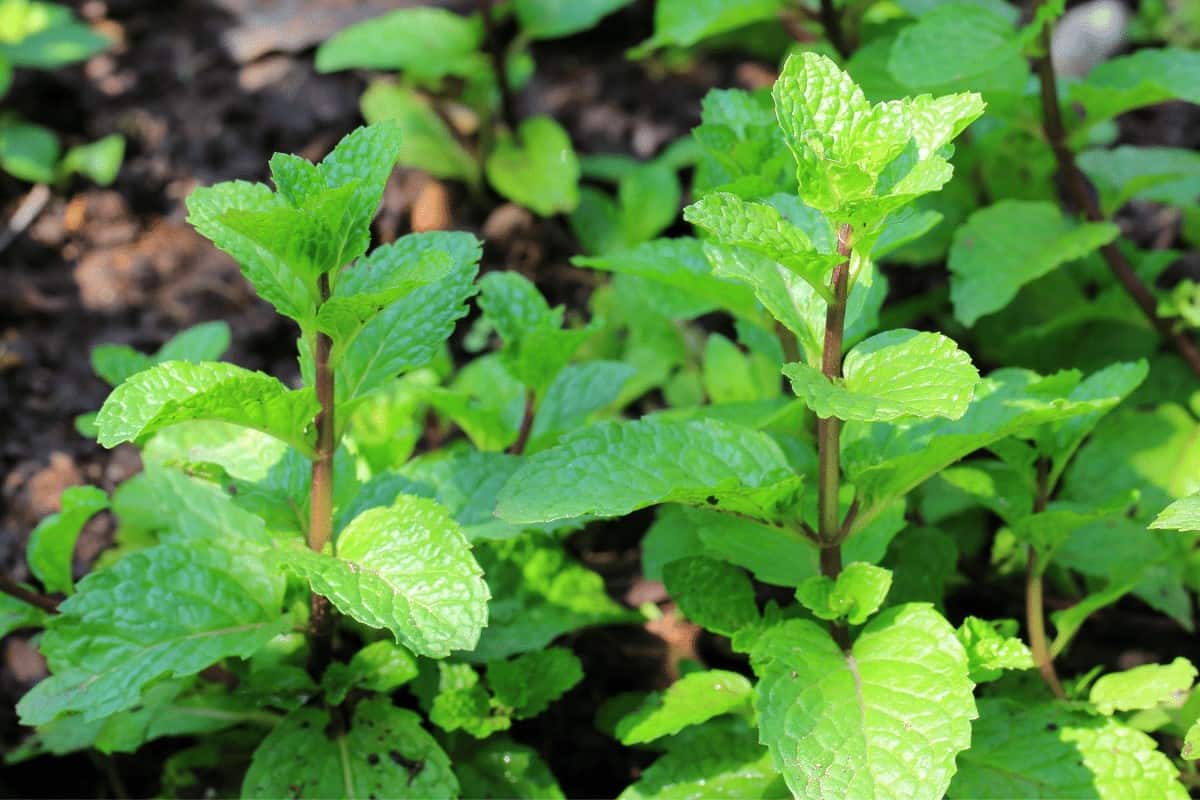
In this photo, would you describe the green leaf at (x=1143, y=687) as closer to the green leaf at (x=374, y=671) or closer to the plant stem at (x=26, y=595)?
the green leaf at (x=374, y=671)

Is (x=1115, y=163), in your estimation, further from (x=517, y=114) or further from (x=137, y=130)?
(x=137, y=130)

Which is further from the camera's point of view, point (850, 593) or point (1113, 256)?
point (1113, 256)

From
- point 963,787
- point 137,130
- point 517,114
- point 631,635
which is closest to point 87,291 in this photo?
point 137,130

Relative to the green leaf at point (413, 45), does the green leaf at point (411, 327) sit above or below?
below

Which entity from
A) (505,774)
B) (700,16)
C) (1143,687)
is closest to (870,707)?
(1143,687)

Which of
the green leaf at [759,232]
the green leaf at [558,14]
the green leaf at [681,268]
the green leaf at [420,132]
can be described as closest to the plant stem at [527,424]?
the green leaf at [681,268]

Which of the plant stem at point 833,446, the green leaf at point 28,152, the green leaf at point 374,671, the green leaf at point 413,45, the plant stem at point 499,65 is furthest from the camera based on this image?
the green leaf at point 28,152

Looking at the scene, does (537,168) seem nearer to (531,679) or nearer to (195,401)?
(531,679)
